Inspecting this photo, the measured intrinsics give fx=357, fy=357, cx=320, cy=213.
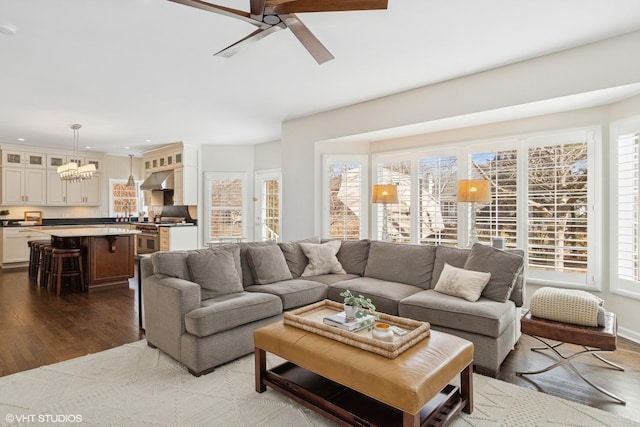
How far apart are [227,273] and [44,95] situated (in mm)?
3636

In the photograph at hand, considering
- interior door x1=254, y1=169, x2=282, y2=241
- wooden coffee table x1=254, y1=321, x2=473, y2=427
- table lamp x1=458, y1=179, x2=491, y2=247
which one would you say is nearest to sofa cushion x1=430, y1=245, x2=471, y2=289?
table lamp x1=458, y1=179, x2=491, y2=247

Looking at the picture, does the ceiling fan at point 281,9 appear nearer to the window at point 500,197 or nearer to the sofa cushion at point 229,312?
the sofa cushion at point 229,312

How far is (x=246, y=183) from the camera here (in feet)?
27.6

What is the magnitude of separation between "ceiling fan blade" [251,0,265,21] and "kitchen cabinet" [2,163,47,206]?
8494 mm

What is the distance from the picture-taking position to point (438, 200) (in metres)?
5.20

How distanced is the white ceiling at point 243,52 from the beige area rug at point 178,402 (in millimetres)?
2769

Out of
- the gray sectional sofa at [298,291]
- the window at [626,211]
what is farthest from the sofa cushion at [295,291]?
the window at [626,211]

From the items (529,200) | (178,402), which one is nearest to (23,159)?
(178,402)

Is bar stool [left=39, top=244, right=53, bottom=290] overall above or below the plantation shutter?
below

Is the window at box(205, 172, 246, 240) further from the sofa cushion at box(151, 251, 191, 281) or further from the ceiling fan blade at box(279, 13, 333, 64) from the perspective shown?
the ceiling fan blade at box(279, 13, 333, 64)

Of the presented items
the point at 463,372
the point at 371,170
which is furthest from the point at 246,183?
the point at 463,372

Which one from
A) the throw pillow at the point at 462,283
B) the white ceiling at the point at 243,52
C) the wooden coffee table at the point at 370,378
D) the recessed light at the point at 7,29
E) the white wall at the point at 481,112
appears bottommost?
the wooden coffee table at the point at 370,378

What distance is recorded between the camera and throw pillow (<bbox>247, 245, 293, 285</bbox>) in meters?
3.82

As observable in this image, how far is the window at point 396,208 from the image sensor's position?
18.1 feet
